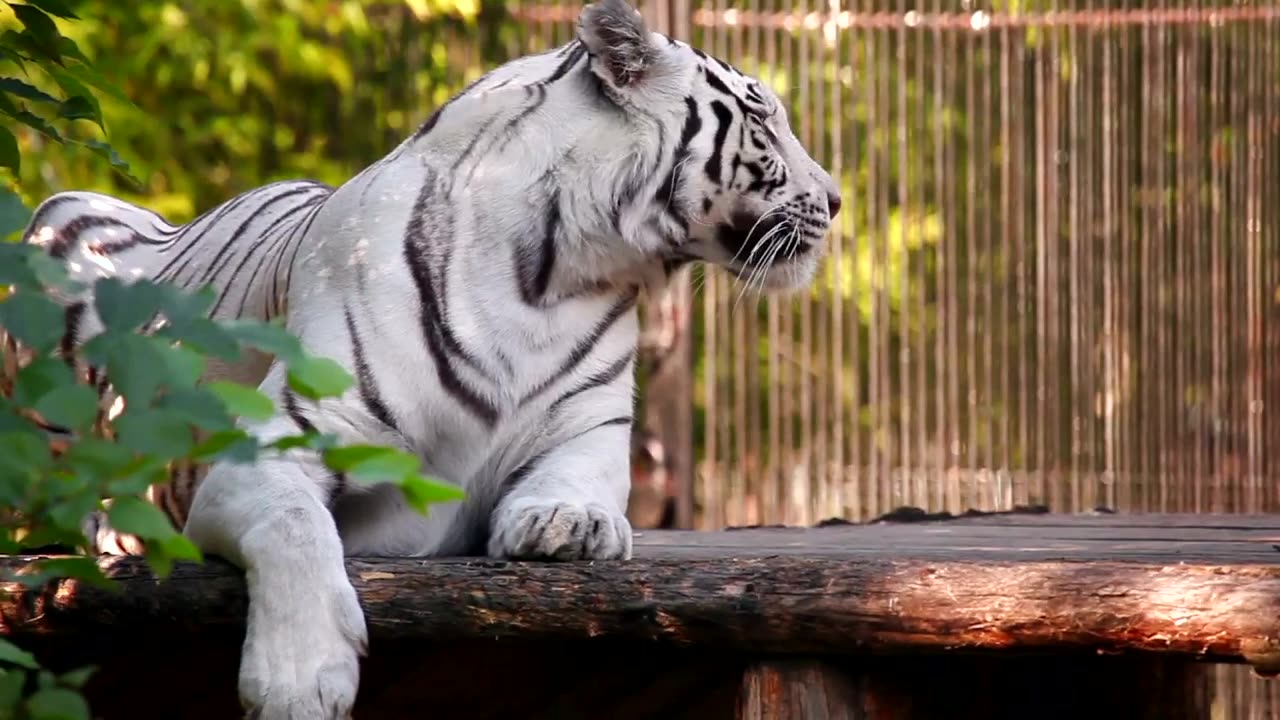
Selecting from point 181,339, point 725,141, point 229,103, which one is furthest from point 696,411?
point 181,339

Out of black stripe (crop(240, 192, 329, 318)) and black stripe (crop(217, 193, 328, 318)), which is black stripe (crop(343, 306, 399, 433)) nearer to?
black stripe (crop(240, 192, 329, 318))

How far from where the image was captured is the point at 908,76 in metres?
5.19

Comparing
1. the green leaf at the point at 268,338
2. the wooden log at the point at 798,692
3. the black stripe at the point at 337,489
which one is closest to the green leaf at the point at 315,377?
the green leaf at the point at 268,338

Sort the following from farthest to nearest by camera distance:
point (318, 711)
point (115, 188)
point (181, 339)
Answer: point (115, 188) → point (318, 711) → point (181, 339)

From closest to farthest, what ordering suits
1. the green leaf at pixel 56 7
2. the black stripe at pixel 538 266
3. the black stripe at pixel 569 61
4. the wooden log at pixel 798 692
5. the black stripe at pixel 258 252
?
the green leaf at pixel 56 7, the wooden log at pixel 798 692, the black stripe at pixel 538 266, the black stripe at pixel 569 61, the black stripe at pixel 258 252

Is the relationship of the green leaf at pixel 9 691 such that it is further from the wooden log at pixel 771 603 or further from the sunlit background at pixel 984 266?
the sunlit background at pixel 984 266

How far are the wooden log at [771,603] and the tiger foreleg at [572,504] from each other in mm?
76

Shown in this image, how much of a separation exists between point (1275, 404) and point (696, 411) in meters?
2.03

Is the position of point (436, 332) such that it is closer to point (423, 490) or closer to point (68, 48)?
point (68, 48)

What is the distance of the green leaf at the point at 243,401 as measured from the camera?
3.42 feet

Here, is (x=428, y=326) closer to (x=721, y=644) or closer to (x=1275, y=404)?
(x=721, y=644)

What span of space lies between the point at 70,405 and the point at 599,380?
1.36 metres

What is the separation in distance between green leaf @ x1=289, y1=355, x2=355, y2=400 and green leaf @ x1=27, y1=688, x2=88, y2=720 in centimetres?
23

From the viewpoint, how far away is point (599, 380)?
236 centimetres
